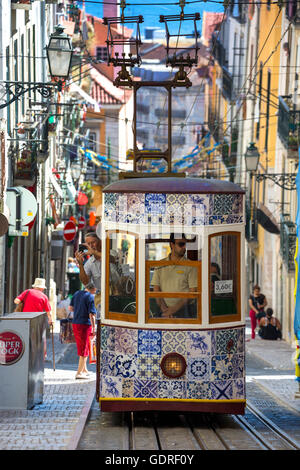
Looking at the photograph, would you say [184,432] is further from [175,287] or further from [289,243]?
[289,243]

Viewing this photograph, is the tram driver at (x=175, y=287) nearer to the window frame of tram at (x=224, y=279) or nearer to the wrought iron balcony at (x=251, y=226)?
the window frame of tram at (x=224, y=279)

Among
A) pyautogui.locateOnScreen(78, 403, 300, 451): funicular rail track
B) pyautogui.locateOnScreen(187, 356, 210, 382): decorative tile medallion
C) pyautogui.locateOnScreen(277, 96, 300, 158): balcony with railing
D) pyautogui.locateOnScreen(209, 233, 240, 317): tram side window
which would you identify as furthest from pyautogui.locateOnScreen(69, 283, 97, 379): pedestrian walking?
pyautogui.locateOnScreen(277, 96, 300, 158): balcony with railing

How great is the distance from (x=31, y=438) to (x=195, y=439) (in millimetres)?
1608

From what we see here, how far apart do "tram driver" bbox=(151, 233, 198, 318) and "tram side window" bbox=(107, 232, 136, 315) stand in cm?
26

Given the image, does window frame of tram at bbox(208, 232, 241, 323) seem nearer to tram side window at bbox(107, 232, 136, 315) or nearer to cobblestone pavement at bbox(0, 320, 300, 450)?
tram side window at bbox(107, 232, 136, 315)

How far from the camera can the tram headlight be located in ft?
37.0

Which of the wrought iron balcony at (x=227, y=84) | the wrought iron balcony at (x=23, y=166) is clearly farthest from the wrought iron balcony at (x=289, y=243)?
the wrought iron balcony at (x=227, y=84)

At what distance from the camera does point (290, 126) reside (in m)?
26.9

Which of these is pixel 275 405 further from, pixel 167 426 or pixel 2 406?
pixel 2 406

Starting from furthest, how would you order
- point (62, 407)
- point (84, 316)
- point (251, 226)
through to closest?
point (251, 226), point (84, 316), point (62, 407)

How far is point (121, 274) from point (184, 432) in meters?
1.80

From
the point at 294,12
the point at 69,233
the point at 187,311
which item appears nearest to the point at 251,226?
the point at 69,233

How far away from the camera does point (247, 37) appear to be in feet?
141
